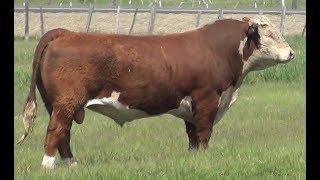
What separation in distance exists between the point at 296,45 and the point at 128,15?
22.4 metres

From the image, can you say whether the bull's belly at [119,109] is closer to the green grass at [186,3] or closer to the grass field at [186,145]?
the grass field at [186,145]

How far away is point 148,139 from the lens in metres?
11.8

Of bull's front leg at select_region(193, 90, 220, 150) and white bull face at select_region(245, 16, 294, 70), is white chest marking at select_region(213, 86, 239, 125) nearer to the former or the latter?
bull's front leg at select_region(193, 90, 220, 150)

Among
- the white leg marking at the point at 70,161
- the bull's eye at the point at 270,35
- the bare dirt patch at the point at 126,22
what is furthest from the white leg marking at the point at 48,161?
the bare dirt patch at the point at 126,22

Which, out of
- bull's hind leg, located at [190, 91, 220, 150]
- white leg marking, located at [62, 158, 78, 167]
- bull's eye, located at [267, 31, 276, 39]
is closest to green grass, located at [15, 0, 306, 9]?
bull's eye, located at [267, 31, 276, 39]

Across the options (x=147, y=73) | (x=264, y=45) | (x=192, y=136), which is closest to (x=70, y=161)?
(x=147, y=73)

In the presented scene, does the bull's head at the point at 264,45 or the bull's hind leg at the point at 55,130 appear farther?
the bull's head at the point at 264,45

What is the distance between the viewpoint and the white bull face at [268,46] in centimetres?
1086

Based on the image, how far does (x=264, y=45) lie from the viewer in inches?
428

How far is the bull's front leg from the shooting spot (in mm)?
10320

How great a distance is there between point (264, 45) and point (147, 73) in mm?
1764

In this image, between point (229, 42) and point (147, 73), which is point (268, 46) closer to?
point (229, 42)
